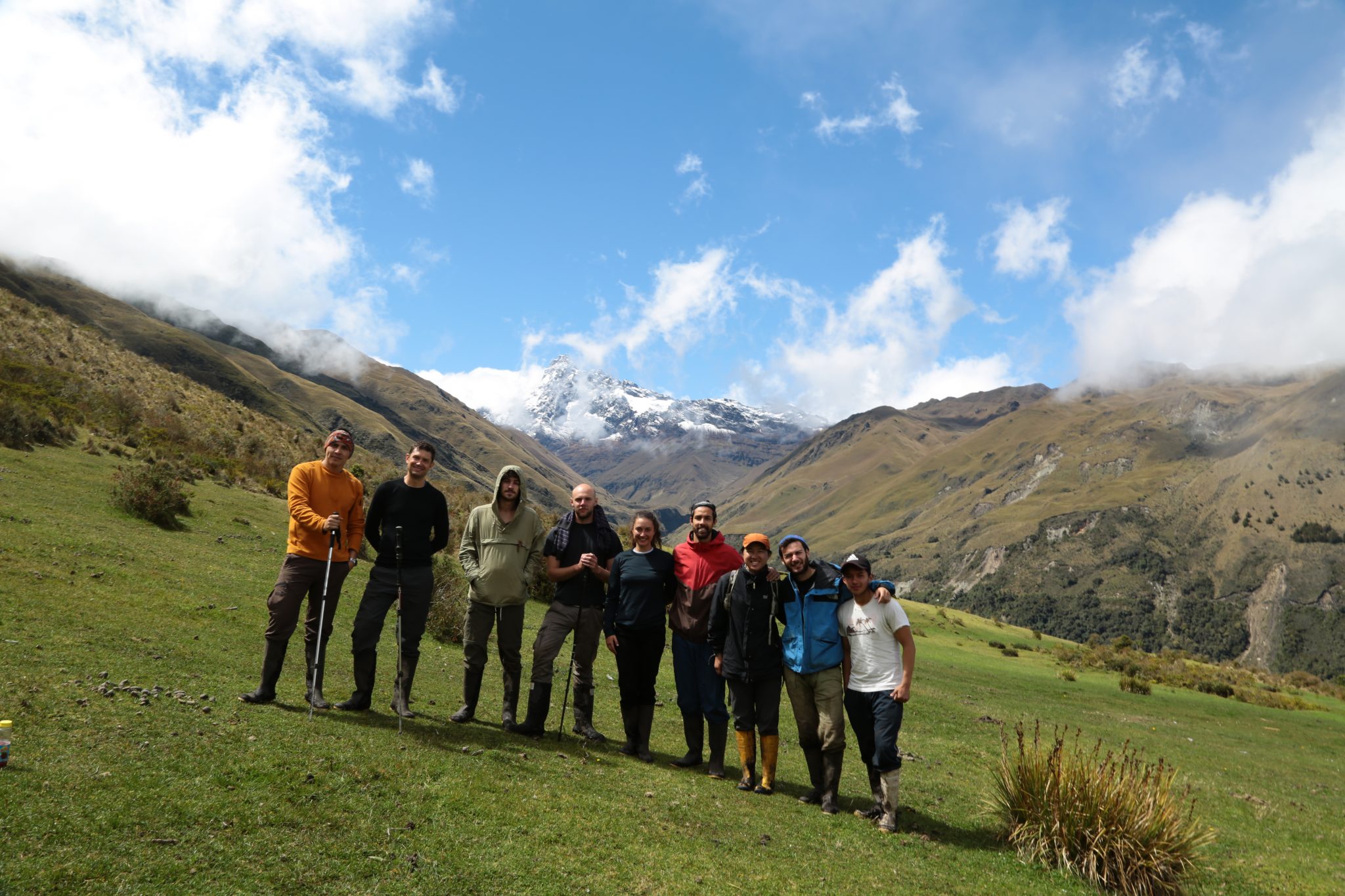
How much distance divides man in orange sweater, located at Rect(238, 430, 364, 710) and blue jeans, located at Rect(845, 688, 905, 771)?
232 inches

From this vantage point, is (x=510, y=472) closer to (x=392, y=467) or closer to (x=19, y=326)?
(x=392, y=467)

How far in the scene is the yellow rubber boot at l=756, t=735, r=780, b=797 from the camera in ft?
27.7

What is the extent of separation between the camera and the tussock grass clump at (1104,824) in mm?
7223

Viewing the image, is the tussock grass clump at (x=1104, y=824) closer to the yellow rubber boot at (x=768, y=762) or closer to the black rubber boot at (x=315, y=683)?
the yellow rubber boot at (x=768, y=762)

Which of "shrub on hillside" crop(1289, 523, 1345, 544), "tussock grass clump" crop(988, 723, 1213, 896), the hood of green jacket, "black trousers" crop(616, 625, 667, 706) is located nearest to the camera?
"tussock grass clump" crop(988, 723, 1213, 896)

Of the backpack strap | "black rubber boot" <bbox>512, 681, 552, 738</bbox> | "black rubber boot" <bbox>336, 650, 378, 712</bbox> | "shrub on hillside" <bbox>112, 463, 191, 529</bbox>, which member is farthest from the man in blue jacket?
"shrub on hillside" <bbox>112, 463, 191, 529</bbox>

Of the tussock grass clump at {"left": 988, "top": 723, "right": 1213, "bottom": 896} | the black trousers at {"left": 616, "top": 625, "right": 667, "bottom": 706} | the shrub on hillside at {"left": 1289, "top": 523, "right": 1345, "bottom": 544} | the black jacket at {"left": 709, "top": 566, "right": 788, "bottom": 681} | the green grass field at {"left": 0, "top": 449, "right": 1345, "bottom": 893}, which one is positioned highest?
the shrub on hillside at {"left": 1289, "top": 523, "right": 1345, "bottom": 544}

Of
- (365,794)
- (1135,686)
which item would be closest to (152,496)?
(365,794)

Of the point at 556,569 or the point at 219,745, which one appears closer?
the point at 219,745

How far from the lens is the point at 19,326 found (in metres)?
37.4

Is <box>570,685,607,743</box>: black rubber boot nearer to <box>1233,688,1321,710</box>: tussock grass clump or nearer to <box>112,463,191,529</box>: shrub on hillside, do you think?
<box>112,463,191,529</box>: shrub on hillside

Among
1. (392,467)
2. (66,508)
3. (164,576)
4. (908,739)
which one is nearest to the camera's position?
Answer: (164,576)

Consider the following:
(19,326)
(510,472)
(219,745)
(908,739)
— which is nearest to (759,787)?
(510,472)

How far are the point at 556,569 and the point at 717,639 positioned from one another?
2.18 m
